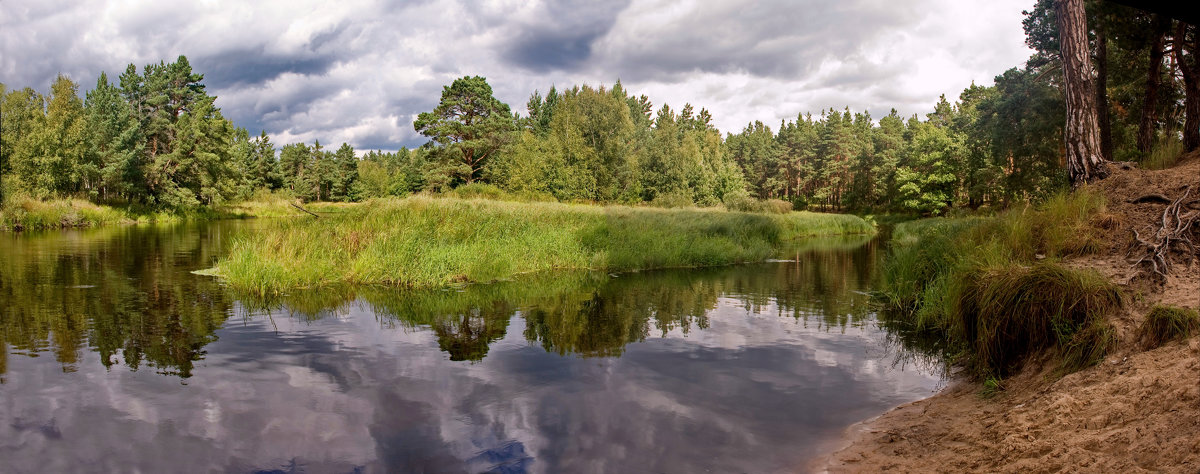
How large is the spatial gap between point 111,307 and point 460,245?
278 inches

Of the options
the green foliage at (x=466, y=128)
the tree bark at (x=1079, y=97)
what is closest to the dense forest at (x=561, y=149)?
the green foliage at (x=466, y=128)

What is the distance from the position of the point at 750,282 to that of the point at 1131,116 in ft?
49.2

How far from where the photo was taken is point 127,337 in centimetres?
870

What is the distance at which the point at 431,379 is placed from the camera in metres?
7.11

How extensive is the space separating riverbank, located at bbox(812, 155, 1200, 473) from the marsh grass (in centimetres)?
3

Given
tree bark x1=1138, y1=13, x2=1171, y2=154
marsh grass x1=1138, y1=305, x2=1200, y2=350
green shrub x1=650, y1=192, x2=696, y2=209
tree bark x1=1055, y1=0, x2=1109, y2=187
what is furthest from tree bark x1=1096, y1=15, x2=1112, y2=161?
green shrub x1=650, y1=192, x2=696, y2=209

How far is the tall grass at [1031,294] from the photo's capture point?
5.06m

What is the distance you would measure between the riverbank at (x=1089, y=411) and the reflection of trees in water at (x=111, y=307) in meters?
7.56

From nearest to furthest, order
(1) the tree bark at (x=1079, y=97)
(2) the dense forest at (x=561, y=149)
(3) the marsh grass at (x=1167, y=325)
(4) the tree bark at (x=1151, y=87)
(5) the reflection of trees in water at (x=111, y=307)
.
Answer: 1. (3) the marsh grass at (x=1167, y=325)
2. (5) the reflection of trees in water at (x=111, y=307)
3. (1) the tree bark at (x=1079, y=97)
4. (4) the tree bark at (x=1151, y=87)
5. (2) the dense forest at (x=561, y=149)

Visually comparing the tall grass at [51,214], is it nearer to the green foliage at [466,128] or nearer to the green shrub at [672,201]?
the green foliage at [466,128]

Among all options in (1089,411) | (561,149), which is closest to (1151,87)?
(1089,411)

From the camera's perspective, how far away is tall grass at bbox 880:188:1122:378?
16.6ft

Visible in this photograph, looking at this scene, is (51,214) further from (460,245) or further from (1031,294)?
(1031,294)

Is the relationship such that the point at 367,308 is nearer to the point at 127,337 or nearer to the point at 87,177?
the point at 127,337
